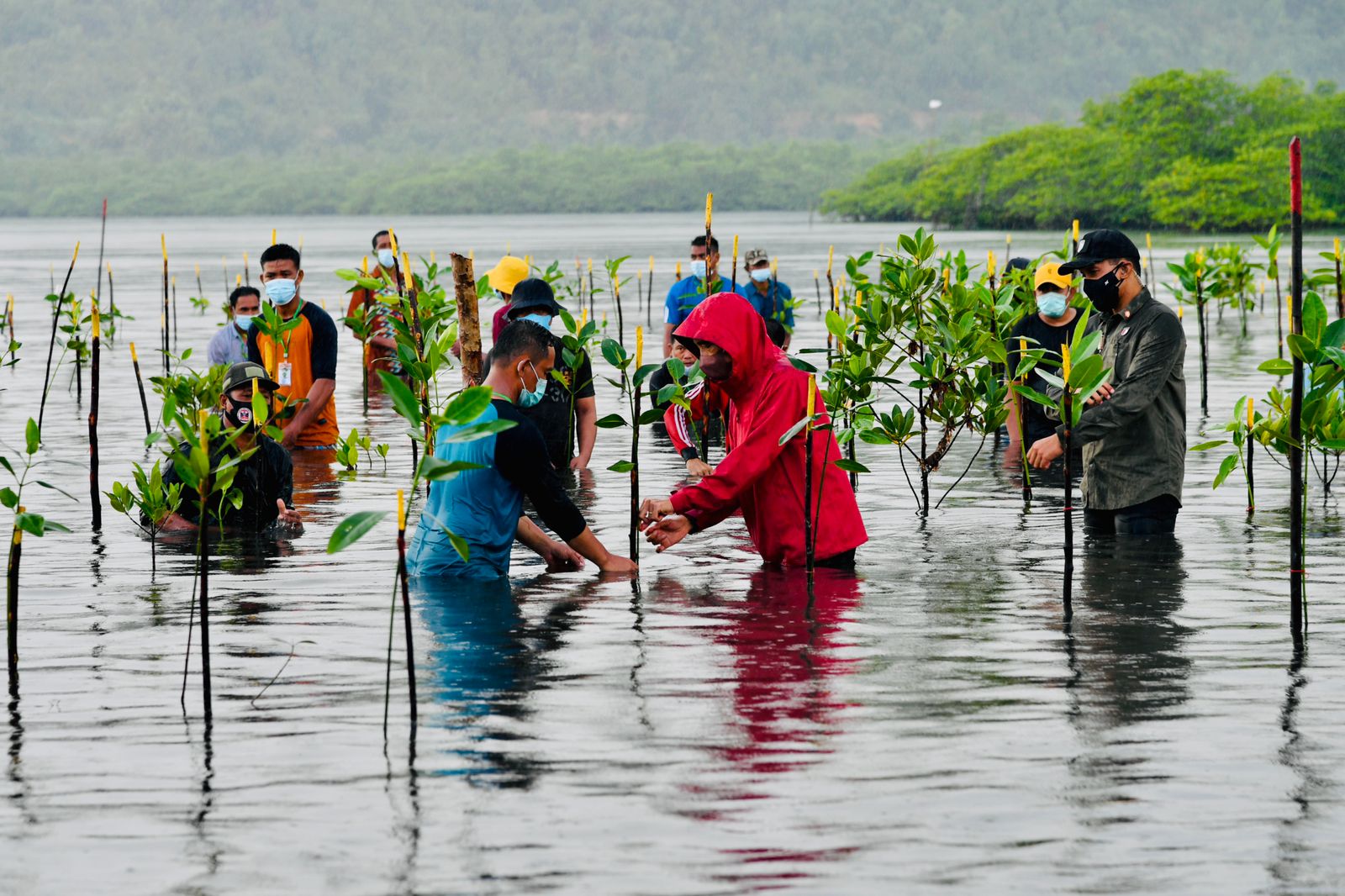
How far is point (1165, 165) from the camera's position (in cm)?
7181

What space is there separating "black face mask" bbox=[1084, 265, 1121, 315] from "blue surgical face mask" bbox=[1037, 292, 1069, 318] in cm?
319

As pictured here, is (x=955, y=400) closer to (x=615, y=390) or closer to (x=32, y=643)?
(x=32, y=643)

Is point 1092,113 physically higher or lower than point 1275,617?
higher

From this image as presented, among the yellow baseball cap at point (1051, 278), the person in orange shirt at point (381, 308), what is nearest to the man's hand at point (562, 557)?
the person in orange shirt at point (381, 308)

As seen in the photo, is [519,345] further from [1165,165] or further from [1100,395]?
[1165,165]

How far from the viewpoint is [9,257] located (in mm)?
63156

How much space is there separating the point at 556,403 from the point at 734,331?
370 cm

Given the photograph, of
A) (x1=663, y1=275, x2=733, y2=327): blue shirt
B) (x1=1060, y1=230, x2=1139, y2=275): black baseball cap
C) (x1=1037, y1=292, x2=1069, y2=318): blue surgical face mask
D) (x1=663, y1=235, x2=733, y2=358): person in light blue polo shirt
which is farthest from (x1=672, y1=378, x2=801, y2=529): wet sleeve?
(x1=663, y1=275, x2=733, y2=327): blue shirt

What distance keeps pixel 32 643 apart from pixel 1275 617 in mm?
5175

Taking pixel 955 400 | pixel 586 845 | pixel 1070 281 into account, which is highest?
pixel 1070 281

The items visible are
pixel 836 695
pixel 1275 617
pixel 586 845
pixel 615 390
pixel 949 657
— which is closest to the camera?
pixel 586 845

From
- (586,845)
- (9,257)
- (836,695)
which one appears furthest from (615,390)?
(9,257)

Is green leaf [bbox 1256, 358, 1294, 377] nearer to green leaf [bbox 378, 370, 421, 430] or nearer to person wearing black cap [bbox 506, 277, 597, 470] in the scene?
green leaf [bbox 378, 370, 421, 430]

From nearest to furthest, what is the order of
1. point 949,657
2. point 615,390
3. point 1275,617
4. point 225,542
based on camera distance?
point 949,657 → point 1275,617 → point 225,542 → point 615,390
